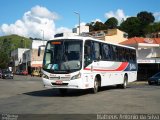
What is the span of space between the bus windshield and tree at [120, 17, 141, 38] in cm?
10286

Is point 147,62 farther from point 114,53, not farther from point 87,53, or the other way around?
point 87,53

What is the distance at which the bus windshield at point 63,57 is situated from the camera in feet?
66.2

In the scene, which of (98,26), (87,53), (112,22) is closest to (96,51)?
(87,53)

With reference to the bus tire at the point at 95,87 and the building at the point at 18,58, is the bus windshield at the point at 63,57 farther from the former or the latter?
the building at the point at 18,58

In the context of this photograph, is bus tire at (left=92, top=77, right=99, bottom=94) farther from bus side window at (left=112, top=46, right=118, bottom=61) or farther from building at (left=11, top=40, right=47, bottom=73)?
building at (left=11, top=40, right=47, bottom=73)

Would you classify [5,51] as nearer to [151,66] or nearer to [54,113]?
[151,66]

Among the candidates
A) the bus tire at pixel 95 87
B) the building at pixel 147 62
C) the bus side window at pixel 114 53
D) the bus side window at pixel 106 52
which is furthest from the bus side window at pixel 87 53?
the building at pixel 147 62

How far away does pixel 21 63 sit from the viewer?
438 ft

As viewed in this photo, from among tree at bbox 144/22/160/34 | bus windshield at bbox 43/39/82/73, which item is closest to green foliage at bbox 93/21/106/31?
tree at bbox 144/22/160/34

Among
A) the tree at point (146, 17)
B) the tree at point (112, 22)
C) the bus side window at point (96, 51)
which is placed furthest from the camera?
the tree at point (112, 22)

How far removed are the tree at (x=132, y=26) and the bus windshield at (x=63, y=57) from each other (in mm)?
102859

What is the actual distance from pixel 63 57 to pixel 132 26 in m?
107

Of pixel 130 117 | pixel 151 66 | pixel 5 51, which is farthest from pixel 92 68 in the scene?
pixel 5 51

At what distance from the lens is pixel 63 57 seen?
2030cm
